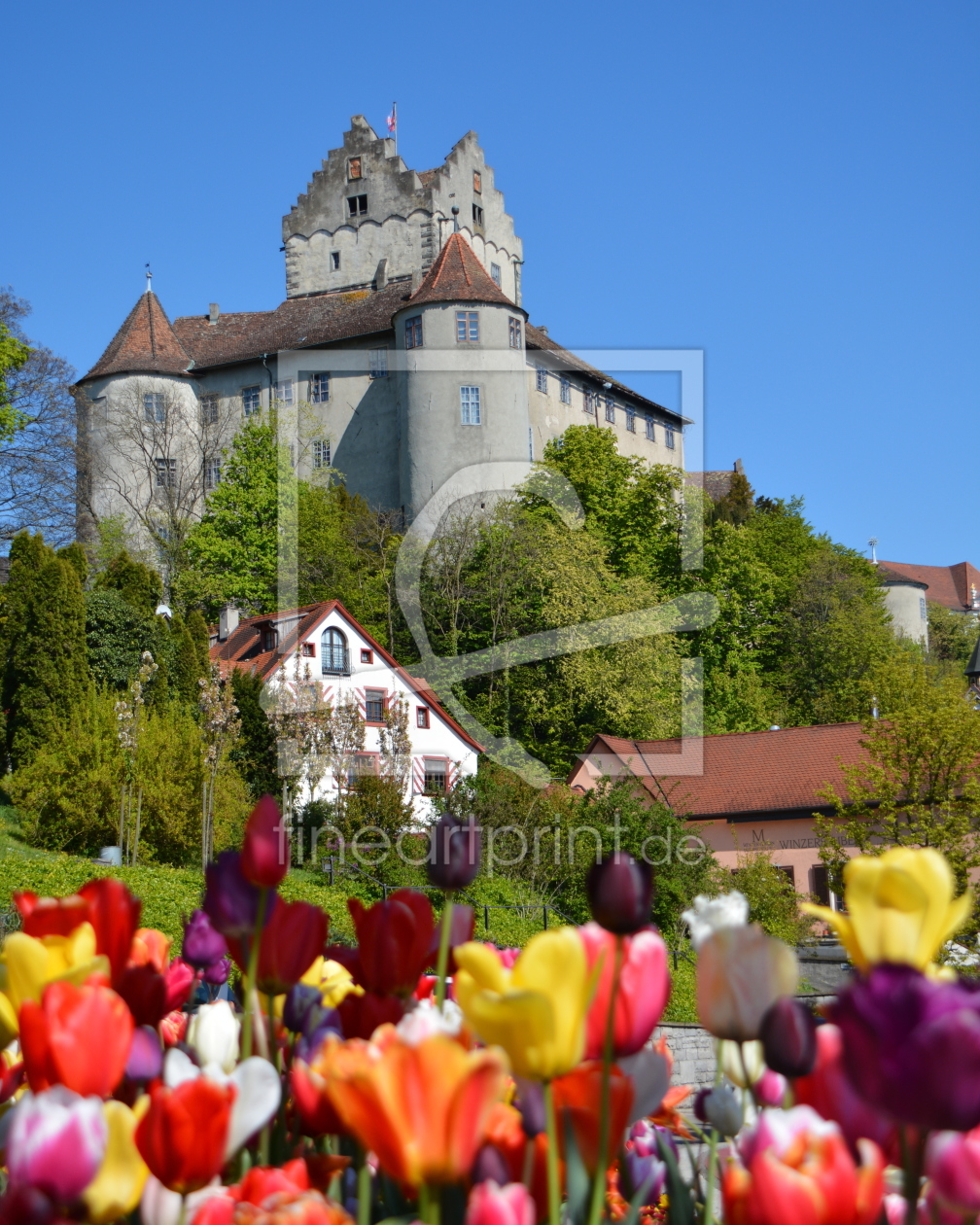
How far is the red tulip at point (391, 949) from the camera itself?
1.76 metres

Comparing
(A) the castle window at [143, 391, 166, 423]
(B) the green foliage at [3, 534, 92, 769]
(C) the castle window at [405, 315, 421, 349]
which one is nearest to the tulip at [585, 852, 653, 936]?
(B) the green foliage at [3, 534, 92, 769]

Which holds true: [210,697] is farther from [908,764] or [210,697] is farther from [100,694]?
[908,764]

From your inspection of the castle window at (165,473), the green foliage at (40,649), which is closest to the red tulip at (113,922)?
the green foliage at (40,649)

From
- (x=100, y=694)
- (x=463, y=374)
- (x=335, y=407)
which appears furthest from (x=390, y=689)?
(x=335, y=407)

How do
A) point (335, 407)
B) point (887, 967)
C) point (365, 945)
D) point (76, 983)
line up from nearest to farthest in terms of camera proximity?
point (887, 967), point (76, 983), point (365, 945), point (335, 407)

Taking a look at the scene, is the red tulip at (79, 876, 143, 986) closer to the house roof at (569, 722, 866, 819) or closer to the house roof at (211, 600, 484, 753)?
the house roof at (211, 600, 484, 753)

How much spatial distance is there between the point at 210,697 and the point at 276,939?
77.1ft

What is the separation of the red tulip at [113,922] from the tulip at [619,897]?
2.11ft

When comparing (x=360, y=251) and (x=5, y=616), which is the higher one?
(x=360, y=251)

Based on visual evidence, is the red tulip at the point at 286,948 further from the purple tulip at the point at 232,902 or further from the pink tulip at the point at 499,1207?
the pink tulip at the point at 499,1207

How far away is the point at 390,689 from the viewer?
39.0 meters

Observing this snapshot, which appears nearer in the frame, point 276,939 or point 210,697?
point 276,939

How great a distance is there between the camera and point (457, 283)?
6047 centimetres

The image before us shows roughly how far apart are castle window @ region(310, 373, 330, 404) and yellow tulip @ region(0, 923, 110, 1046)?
65865mm
